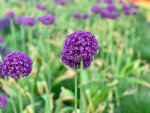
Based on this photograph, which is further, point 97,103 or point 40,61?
point 40,61

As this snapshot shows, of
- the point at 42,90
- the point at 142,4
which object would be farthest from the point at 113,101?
the point at 142,4

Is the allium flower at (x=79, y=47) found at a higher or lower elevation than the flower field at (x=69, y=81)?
higher

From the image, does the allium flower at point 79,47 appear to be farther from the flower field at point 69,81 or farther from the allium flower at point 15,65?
the allium flower at point 15,65

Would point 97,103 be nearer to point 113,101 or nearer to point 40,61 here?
point 113,101

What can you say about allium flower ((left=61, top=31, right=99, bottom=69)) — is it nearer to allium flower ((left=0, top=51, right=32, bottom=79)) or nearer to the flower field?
the flower field

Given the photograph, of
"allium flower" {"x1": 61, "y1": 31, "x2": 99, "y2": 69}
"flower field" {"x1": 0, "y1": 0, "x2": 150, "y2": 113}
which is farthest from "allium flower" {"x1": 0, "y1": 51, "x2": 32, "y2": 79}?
"allium flower" {"x1": 61, "y1": 31, "x2": 99, "y2": 69}

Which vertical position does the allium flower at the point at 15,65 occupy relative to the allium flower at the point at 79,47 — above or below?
below

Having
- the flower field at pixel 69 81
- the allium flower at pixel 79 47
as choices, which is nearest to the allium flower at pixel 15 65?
the flower field at pixel 69 81

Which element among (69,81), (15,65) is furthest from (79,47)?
(69,81)
